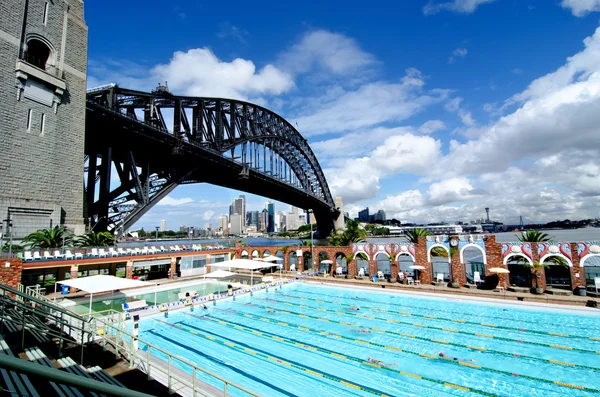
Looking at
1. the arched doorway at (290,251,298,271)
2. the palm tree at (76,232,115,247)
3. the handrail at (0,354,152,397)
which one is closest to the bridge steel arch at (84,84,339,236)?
the palm tree at (76,232,115,247)

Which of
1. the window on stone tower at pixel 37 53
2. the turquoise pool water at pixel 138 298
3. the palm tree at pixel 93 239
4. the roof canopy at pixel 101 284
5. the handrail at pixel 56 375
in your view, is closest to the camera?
the handrail at pixel 56 375

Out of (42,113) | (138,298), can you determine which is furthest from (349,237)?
(42,113)

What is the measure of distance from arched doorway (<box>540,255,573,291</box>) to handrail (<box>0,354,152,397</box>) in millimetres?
24829

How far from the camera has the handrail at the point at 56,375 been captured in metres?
1.71

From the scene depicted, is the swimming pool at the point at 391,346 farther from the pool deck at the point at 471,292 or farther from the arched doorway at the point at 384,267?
the arched doorway at the point at 384,267

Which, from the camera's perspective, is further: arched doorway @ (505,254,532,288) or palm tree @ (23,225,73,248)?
arched doorway @ (505,254,532,288)

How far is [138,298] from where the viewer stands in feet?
70.5

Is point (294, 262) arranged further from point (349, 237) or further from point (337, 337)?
point (337, 337)

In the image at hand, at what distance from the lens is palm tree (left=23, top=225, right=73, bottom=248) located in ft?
68.3

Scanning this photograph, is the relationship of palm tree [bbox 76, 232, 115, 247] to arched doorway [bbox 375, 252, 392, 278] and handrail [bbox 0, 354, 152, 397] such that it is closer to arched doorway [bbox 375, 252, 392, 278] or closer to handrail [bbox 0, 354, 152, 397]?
arched doorway [bbox 375, 252, 392, 278]

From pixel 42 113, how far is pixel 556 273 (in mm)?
36915

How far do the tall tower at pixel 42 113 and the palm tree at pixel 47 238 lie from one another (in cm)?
59

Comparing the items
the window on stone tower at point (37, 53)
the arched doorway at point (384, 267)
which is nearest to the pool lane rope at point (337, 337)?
the arched doorway at point (384, 267)

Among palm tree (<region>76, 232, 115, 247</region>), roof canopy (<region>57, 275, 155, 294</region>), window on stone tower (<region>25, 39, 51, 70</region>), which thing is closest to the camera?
roof canopy (<region>57, 275, 155, 294</region>)
